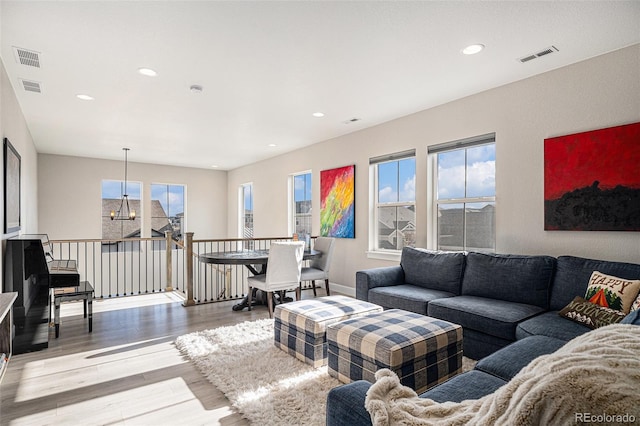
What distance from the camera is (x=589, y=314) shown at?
7.79 feet

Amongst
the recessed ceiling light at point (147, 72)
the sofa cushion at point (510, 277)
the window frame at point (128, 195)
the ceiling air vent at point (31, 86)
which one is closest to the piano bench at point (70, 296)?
the ceiling air vent at point (31, 86)

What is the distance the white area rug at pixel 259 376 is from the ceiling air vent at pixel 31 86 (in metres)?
2.99

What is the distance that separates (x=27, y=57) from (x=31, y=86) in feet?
2.67

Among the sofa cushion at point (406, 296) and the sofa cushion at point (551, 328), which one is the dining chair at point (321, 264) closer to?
the sofa cushion at point (406, 296)

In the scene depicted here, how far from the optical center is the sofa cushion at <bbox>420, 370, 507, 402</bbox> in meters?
1.51

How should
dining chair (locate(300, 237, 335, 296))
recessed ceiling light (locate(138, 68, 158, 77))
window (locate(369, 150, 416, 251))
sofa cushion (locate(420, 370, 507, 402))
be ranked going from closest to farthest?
sofa cushion (locate(420, 370, 507, 402)), recessed ceiling light (locate(138, 68, 158, 77)), window (locate(369, 150, 416, 251)), dining chair (locate(300, 237, 335, 296))

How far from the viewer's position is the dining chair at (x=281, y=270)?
13.7 ft

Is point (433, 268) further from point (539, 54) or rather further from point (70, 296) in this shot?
point (70, 296)

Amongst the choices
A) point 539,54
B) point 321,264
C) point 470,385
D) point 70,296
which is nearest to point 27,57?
point 70,296

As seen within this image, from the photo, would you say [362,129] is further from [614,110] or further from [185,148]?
[185,148]

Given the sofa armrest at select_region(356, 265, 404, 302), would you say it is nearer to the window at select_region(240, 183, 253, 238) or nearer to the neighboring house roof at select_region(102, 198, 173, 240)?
the window at select_region(240, 183, 253, 238)

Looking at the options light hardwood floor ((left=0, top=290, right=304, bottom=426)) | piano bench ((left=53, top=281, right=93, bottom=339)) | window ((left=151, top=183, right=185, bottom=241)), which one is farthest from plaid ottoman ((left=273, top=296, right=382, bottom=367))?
window ((left=151, top=183, right=185, bottom=241))

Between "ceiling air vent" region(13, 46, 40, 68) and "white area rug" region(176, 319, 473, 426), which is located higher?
"ceiling air vent" region(13, 46, 40, 68)

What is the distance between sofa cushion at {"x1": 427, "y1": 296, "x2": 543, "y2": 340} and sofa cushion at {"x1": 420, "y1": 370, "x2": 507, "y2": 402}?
108 centimetres
